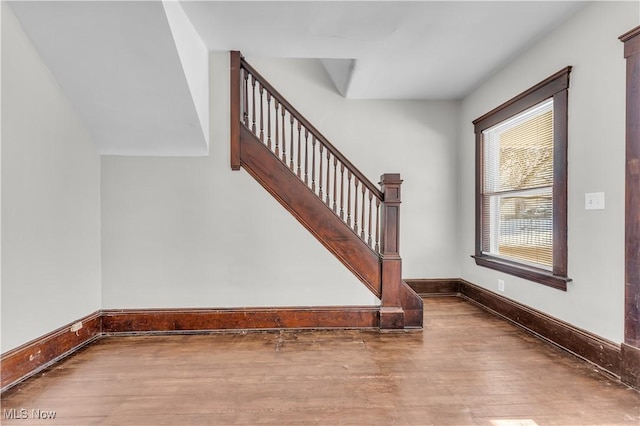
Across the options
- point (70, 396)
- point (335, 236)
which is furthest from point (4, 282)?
point (335, 236)

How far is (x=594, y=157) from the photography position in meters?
2.27

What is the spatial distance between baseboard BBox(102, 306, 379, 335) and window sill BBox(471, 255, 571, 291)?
142 cm

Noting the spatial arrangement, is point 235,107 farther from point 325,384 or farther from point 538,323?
point 538,323

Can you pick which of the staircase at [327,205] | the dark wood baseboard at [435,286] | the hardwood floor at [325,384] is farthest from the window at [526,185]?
the staircase at [327,205]

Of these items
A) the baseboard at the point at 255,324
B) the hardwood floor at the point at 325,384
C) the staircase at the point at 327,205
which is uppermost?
the staircase at the point at 327,205

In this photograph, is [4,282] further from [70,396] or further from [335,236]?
[335,236]

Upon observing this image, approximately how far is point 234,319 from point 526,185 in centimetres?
307

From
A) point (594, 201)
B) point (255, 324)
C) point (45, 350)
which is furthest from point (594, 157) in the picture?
point (45, 350)

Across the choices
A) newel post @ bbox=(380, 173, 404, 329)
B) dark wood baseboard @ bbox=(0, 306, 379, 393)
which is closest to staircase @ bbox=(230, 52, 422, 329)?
newel post @ bbox=(380, 173, 404, 329)

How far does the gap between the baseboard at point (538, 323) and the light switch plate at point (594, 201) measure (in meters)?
0.91

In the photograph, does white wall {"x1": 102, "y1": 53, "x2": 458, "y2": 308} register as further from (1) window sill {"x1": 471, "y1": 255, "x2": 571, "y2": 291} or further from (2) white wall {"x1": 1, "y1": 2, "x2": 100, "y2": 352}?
(1) window sill {"x1": 471, "y1": 255, "x2": 571, "y2": 291}

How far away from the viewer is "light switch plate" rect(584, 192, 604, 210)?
2211 mm

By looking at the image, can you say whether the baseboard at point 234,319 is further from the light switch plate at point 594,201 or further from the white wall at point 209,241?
the light switch plate at point 594,201

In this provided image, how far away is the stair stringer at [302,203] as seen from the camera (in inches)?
115
